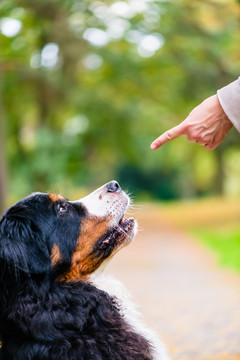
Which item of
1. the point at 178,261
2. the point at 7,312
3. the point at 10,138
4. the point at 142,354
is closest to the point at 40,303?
the point at 7,312

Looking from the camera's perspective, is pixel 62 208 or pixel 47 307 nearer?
pixel 47 307

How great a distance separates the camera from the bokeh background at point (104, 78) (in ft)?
Result: 55.1

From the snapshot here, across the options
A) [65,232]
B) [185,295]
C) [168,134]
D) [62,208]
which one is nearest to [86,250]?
[65,232]

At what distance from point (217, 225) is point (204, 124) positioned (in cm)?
1867

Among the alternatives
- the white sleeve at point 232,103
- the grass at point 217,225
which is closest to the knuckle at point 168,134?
the white sleeve at point 232,103

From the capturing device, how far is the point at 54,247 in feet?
11.7

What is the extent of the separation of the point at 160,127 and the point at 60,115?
16.0 feet

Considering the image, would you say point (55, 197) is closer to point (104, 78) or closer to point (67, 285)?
point (67, 285)

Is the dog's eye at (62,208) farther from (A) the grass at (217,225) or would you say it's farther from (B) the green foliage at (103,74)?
(B) the green foliage at (103,74)

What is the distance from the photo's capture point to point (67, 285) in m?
3.49

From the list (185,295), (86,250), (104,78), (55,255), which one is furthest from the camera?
(104,78)

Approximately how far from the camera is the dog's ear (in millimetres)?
3283

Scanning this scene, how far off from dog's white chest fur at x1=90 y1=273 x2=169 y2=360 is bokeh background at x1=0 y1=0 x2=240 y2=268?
32.7 feet

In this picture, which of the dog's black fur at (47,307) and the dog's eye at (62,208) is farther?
the dog's eye at (62,208)
